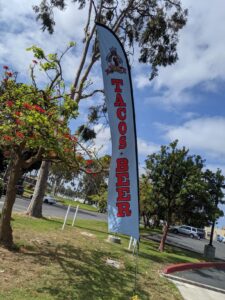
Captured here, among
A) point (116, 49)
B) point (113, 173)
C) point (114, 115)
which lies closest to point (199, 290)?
point (113, 173)

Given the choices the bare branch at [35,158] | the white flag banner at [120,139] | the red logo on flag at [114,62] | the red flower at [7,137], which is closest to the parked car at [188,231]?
the bare branch at [35,158]

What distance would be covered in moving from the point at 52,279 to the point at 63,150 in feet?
9.76

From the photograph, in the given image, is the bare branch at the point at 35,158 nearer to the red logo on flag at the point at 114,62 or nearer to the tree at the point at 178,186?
the red logo on flag at the point at 114,62

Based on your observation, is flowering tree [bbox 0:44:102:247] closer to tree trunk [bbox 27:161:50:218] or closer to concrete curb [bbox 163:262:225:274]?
concrete curb [bbox 163:262:225:274]

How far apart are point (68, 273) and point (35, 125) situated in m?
3.44

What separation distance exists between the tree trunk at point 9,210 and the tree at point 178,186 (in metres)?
9.99

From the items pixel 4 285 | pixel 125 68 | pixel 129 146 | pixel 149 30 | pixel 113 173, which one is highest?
pixel 149 30

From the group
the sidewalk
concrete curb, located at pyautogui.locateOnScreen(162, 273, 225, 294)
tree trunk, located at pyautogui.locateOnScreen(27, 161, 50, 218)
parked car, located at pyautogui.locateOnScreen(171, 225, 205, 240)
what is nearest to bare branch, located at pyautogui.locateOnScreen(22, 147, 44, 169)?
the sidewalk

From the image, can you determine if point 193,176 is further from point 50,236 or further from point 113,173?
point 113,173

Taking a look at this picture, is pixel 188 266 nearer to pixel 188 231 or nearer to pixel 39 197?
pixel 39 197

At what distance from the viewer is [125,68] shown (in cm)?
712

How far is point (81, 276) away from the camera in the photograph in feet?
26.9

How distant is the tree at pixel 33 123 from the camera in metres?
8.19

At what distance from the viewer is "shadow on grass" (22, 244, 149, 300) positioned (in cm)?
696
